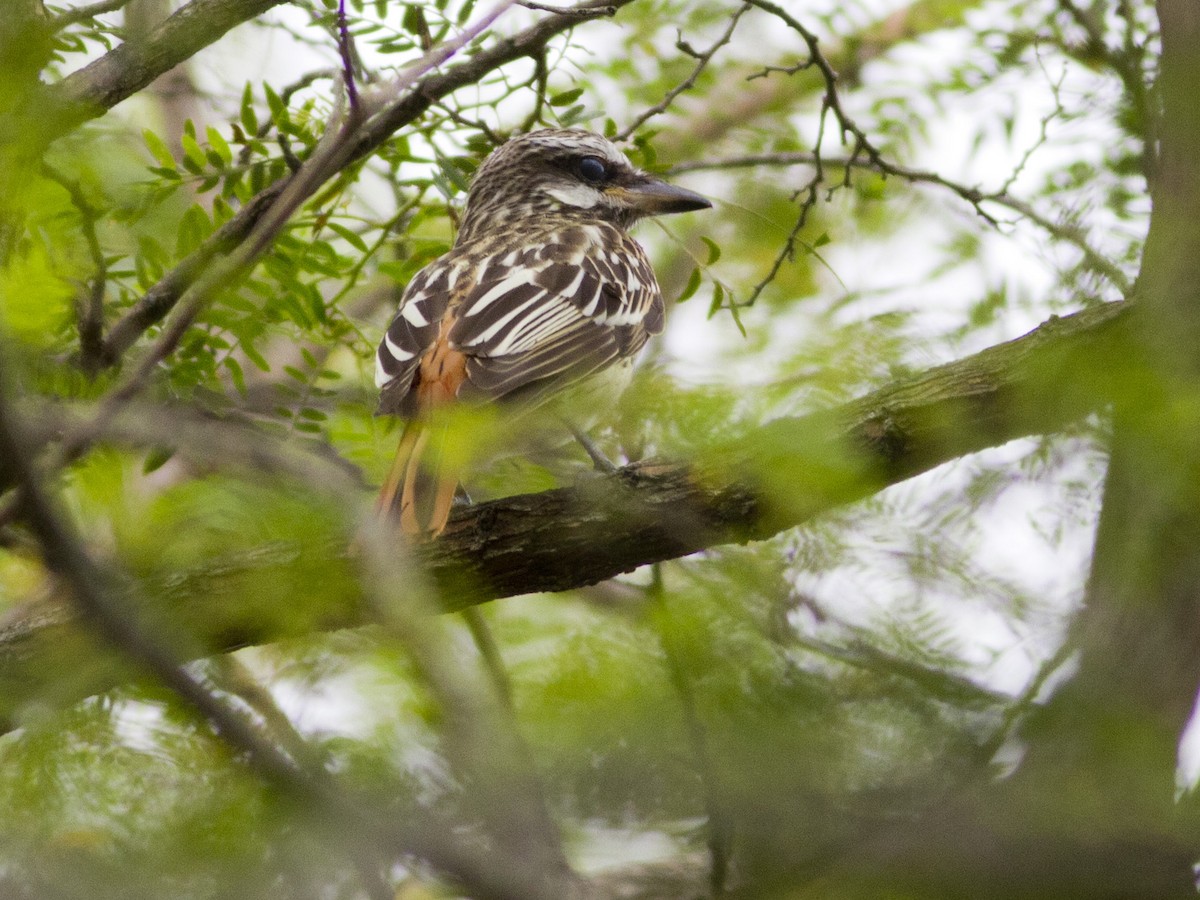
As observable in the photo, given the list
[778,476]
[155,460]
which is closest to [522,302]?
[155,460]

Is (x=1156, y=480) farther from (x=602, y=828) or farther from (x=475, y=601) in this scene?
(x=475, y=601)

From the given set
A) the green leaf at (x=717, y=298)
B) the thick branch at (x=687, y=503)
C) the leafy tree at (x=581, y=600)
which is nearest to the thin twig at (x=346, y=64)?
the leafy tree at (x=581, y=600)

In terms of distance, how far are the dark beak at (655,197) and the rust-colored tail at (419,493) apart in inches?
91.2

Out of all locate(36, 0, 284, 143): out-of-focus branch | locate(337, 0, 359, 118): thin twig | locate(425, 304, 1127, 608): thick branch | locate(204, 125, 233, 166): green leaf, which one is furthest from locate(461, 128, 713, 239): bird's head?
locate(337, 0, 359, 118): thin twig

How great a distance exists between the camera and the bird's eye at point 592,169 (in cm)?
577

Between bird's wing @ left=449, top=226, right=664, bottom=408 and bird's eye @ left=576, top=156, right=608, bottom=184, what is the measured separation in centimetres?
73

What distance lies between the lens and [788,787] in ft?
6.21

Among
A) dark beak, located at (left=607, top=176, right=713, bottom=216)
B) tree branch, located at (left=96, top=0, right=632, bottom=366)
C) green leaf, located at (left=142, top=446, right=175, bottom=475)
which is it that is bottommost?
green leaf, located at (left=142, top=446, right=175, bottom=475)

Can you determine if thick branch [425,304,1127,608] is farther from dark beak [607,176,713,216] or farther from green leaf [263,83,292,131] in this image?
dark beak [607,176,713,216]

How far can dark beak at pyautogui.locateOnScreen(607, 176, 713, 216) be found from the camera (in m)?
5.52

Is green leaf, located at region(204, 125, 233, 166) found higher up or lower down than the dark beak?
lower down

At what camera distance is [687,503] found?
3.39 m

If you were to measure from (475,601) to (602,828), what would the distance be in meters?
1.39

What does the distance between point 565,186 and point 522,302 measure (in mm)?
1711
